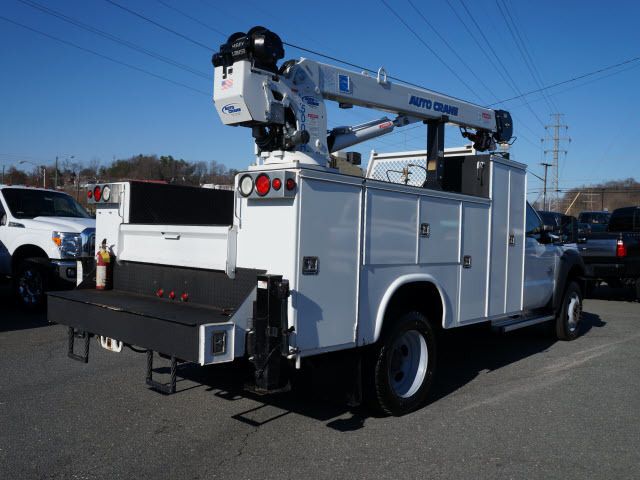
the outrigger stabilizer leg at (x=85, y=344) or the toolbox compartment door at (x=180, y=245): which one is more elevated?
the toolbox compartment door at (x=180, y=245)

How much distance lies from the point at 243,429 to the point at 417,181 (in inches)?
156

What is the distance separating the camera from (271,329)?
4016 mm

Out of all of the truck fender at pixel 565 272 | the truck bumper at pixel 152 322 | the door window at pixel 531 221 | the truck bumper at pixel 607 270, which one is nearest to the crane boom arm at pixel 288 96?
the truck bumper at pixel 152 322

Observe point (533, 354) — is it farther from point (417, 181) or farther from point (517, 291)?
point (417, 181)

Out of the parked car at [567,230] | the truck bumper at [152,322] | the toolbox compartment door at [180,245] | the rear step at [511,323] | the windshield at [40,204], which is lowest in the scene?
the rear step at [511,323]

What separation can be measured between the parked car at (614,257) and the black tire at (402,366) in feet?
29.5

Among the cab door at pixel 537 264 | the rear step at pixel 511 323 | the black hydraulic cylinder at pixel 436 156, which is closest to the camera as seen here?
the rear step at pixel 511 323

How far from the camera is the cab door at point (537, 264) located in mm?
7355

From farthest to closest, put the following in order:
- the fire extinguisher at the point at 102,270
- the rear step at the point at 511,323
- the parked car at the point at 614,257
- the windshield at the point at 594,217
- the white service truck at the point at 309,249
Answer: the windshield at the point at 594,217 < the parked car at the point at 614,257 < the rear step at the point at 511,323 < the fire extinguisher at the point at 102,270 < the white service truck at the point at 309,249

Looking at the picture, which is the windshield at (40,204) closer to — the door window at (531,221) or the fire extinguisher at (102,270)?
the fire extinguisher at (102,270)

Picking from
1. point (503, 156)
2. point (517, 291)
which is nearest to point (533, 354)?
point (517, 291)

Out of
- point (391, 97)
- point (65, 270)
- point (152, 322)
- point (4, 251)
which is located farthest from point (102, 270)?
point (4, 251)

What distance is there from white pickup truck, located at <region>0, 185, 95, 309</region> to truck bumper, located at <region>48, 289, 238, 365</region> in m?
4.15

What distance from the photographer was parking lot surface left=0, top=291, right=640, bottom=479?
4.18m
